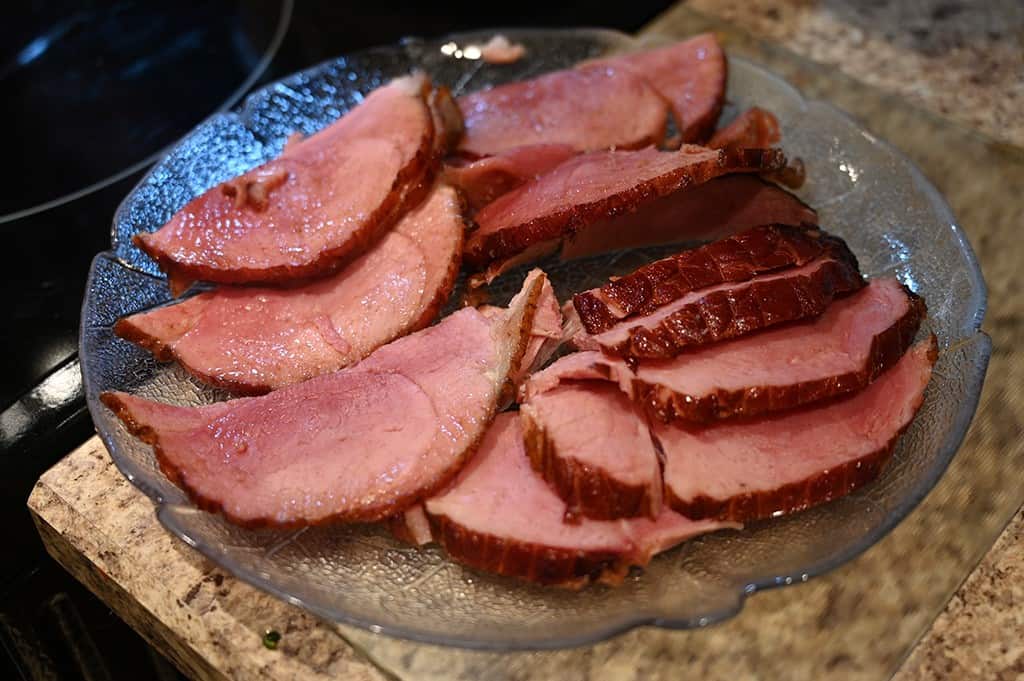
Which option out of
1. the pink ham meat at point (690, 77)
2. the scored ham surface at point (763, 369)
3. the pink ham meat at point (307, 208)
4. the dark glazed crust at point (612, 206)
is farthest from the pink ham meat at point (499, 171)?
the scored ham surface at point (763, 369)

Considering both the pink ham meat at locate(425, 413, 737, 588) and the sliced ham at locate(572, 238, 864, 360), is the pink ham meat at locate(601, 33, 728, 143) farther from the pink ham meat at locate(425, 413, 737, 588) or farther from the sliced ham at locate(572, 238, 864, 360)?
the pink ham meat at locate(425, 413, 737, 588)

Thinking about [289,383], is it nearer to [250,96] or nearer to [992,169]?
[250,96]

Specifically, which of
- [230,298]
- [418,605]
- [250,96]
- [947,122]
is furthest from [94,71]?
[947,122]

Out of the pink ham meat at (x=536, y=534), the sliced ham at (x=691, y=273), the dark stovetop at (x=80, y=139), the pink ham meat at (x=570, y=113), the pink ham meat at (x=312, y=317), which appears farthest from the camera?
the pink ham meat at (x=570, y=113)

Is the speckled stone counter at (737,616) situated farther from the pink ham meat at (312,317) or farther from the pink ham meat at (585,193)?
the pink ham meat at (585,193)

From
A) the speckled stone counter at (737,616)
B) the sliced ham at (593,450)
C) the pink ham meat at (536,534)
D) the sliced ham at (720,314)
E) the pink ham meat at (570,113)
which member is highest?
the pink ham meat at (570,113)

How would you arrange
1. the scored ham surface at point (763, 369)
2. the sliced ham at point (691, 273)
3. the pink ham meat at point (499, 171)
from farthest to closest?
the pink ham meat at point (499, 171)
the sliced ham at point (691, 273)
the scored ham surface at point (763, 369)
